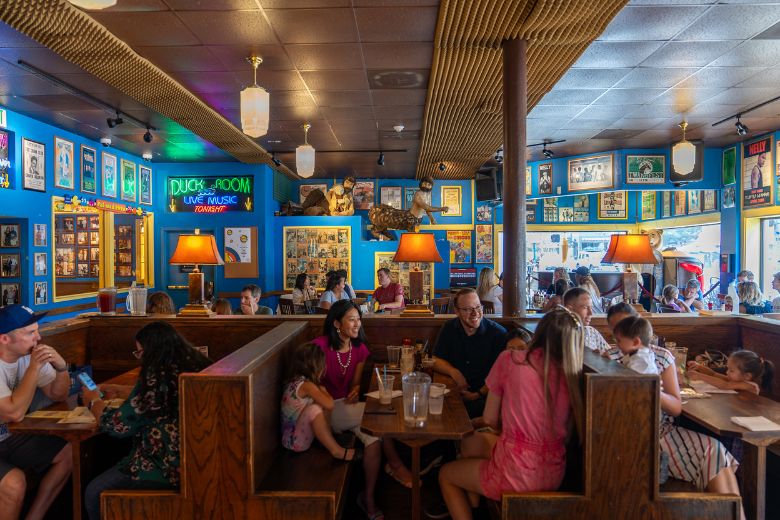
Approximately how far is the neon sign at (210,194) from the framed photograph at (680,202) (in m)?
9.33

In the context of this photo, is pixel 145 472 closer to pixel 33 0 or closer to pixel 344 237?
pixel 33 0

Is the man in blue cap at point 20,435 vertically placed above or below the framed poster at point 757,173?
below

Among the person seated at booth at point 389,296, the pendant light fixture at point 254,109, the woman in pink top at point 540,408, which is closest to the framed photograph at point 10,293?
the pendant light fixture at point 254,109

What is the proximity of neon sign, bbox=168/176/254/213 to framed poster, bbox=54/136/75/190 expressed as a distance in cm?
249

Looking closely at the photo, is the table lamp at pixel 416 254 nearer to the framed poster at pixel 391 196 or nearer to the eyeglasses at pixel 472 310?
the eyeglasses at pixel 472 310

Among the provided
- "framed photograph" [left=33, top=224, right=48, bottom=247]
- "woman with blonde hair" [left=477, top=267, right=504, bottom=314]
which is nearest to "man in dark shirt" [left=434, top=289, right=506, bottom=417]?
"woman with blonde hair" [left=477, top=267, right=504, bottom=314]

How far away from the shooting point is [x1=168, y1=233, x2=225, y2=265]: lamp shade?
4117 mm

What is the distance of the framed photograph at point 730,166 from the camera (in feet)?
26.8

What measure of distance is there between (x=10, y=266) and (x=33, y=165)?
1.26 meters

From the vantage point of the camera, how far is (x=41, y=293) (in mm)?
6137

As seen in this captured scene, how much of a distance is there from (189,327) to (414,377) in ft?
7.56

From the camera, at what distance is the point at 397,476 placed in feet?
10.3

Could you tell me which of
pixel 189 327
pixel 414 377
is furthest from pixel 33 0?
pixel 414 377

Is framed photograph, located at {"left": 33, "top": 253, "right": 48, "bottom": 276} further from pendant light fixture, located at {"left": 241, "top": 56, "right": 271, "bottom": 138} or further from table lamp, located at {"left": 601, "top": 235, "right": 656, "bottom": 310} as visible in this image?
table lamp, located at {"left": 601, "top": 235, "right": 656, "bottom": 310}
